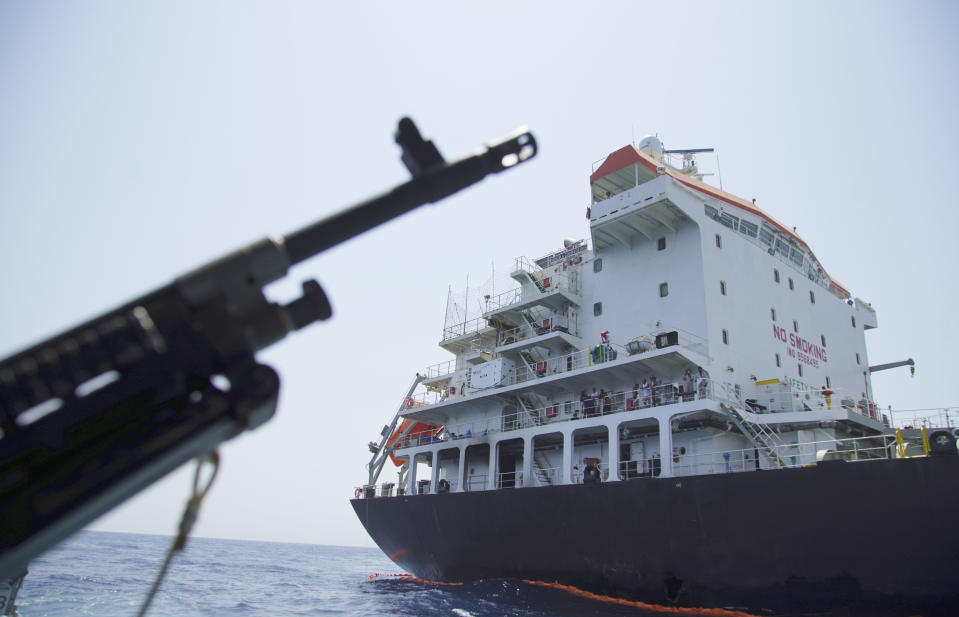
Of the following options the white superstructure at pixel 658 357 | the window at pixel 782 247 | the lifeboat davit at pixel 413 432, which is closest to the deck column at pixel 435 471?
the white superstructure at pixel 658 357

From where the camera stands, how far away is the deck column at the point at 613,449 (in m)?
17.5

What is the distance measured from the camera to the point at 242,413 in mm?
2982

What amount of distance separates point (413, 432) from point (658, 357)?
1346 centimetres

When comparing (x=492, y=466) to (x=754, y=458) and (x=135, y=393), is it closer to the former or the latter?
(x=754, y=458)

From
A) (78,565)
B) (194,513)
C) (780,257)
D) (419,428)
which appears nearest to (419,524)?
(419,428)

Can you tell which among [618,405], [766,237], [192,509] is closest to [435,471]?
[618,405]

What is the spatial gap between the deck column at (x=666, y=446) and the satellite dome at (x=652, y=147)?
40.5 feet

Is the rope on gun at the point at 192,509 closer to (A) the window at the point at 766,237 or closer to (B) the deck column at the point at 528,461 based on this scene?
(B) the deck column at the point at 528,461

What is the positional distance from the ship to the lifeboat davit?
139 millimetres

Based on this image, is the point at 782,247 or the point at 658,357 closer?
the point at 658,357

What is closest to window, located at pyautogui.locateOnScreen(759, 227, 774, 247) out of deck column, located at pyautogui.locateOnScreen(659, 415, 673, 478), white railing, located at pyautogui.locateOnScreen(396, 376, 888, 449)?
white railing, located at pyautogui.locateOnScreen(396, 376, 888, 449)

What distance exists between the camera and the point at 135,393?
2.93 metres

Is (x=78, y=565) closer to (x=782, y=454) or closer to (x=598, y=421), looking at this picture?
(x=598, y=421)

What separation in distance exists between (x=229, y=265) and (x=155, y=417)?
2.73ft
